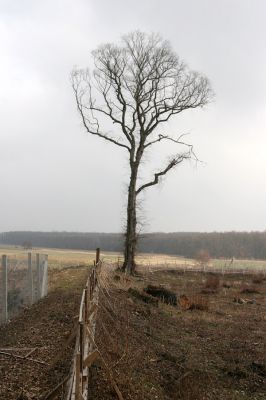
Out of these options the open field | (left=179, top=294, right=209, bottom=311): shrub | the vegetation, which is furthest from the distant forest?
(left=179, top=294, right=209, bottom=311): shrub

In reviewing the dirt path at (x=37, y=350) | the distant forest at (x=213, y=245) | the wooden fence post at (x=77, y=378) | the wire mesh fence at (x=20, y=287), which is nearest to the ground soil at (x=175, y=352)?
the dirt path at (x=37, y=350)

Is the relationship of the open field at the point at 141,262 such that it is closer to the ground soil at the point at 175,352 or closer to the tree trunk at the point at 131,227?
the tree trunk at the point at 131,227

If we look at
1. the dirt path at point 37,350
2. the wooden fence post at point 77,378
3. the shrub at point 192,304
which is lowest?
the shrub at point 192,304

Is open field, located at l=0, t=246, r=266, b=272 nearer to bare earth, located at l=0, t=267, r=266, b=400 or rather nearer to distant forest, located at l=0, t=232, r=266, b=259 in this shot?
bare earth, located at l=0, t=267, r=266, b=400

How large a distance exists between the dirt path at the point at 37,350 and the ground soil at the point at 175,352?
60 centimetres

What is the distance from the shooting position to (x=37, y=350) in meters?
9.19

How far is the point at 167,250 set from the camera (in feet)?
463

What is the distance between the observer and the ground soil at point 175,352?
28.1 ft

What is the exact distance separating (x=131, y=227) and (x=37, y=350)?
26.1 metres

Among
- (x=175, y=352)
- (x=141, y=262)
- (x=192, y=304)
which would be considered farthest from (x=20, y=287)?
(x=141, y=262)

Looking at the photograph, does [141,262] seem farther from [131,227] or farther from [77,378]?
[77,378]

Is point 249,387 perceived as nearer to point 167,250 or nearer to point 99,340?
point 99,340

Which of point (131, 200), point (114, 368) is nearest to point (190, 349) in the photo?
point (114, 368)

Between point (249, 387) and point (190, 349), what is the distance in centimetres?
252
